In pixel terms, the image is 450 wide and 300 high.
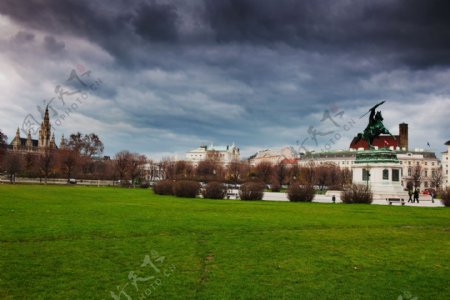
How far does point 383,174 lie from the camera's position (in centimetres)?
4819

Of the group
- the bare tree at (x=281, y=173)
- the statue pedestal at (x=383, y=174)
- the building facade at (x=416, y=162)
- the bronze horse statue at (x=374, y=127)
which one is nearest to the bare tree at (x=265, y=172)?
the bare tree at (x=281, y=173)

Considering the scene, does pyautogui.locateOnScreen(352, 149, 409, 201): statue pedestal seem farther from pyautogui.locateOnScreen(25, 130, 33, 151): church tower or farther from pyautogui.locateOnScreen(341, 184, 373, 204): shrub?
pyautogui.locateOnScreen(25, 130, 33, 151): church tower

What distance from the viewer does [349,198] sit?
38281 millimetres

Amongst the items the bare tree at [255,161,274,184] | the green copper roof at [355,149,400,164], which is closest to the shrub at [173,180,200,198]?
the green copper roof at [355,149,400,164]

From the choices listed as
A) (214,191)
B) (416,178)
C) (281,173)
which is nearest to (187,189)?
(214,191)

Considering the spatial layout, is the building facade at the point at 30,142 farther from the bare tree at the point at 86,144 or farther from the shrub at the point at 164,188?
the shrub at the point at 164,188

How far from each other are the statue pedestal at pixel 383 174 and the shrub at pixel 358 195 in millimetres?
9561

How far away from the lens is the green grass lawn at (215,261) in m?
7.96

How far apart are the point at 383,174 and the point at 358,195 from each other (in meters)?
12.7

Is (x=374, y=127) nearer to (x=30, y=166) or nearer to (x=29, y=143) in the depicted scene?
(x=30, y=166)

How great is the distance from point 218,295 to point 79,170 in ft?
324

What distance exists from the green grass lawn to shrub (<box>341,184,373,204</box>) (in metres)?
20.9

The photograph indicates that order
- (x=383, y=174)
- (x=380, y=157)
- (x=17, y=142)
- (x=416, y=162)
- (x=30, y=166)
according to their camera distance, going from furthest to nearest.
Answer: (x=17, y=142)
(x=416, y=162)
(x=30, y=166)
(x=380, y=157)
(x=383, y=174)

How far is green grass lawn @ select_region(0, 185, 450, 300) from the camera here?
796cm
